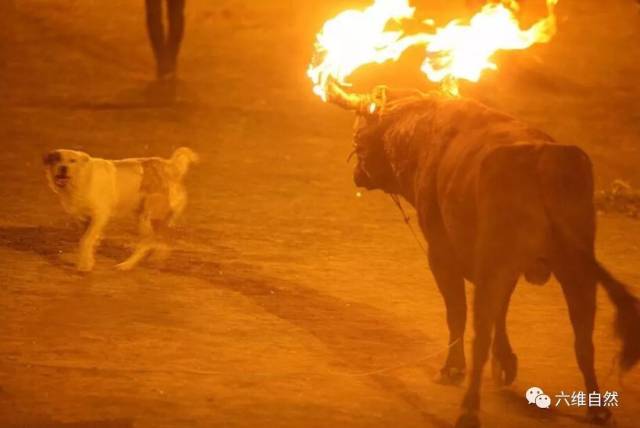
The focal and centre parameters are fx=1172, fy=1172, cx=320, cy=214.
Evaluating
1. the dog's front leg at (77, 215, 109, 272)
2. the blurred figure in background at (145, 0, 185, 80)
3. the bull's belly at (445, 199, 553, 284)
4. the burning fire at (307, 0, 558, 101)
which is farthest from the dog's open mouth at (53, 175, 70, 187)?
the blurred figure in background at (145, 0, 185, 80)

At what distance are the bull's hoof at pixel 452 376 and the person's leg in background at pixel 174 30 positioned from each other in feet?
38.2

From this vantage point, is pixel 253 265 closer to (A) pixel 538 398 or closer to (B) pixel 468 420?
(A) pixel 538 398

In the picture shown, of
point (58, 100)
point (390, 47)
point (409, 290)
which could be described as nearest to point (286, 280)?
point (409, 290)

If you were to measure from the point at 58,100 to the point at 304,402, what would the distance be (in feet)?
39.7

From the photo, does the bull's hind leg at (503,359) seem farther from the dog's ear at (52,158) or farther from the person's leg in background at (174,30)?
the person's leg in background at (174,30)

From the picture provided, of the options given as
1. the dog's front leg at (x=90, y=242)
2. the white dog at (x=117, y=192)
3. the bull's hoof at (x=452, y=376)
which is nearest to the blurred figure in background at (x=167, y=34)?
the white dog at (x=117, y=192)

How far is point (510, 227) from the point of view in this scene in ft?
20.0

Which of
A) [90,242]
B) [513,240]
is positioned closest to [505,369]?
[513,240]

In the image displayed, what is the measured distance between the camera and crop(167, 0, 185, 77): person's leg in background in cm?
1767

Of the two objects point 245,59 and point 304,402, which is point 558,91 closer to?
point 245,59

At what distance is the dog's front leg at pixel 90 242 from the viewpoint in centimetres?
937

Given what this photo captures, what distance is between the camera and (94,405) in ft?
21.0

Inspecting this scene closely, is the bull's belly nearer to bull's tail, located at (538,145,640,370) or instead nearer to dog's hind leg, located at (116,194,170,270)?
bull's tail, located at (538,145,640,370)

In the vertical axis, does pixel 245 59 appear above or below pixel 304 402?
above
